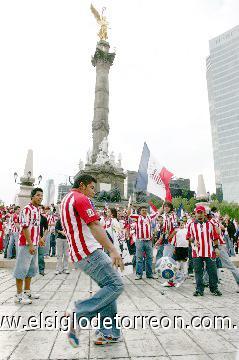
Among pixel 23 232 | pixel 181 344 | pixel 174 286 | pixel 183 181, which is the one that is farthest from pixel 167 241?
pixel 183 181

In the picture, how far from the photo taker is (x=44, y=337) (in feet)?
11.7

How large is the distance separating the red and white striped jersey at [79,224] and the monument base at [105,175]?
33103 millimetres

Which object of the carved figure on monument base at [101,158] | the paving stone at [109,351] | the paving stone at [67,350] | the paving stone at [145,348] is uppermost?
the carved figure on monument base at [101,158]

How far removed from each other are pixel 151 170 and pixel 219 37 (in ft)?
456

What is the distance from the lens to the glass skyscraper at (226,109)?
10938 centimetres

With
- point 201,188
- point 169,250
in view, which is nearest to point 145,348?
point 169,250

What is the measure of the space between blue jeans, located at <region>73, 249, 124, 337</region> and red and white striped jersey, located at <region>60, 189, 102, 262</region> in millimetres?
92

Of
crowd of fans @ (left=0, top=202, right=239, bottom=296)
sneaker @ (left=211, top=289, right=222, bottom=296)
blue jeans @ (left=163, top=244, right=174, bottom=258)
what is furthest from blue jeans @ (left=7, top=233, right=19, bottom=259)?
sneaker @ (left=211, top=289, right=222, bottom=296)

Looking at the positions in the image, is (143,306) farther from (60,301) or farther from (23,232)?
(23,232)

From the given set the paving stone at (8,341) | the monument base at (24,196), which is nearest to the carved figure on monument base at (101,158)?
the monument base at (24,196)

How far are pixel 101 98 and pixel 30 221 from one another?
38.5 meters

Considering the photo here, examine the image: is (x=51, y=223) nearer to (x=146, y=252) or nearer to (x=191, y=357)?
(x=146, y=252)

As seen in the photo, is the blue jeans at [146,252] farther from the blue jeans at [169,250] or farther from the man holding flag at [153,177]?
the man holding flag at [153,177]

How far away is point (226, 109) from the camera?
11462cm
